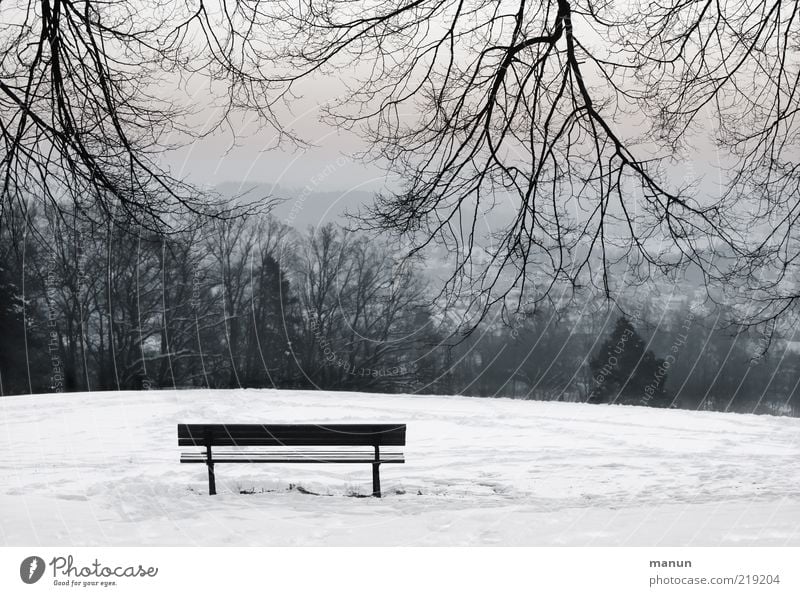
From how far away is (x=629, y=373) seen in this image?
26844mm

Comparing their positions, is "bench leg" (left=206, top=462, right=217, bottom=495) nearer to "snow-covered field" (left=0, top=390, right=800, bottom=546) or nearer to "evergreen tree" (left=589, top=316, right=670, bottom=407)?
"snow-covered field" (left=0, top=390, right=800, bottom=546)

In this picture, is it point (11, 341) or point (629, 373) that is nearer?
point (11, 341)

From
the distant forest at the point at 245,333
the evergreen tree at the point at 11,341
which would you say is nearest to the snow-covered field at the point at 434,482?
the evergreen tree at the point at 11,341

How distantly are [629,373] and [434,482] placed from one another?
1963 centimetres

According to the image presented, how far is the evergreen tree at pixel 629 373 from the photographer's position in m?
23.9

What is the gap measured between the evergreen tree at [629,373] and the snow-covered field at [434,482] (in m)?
6.93

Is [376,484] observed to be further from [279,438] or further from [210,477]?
[210,477]

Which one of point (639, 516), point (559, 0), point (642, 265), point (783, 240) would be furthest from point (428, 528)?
point (559, 0)

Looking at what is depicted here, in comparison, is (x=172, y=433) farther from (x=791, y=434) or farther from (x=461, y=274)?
(x=791, y=434)
